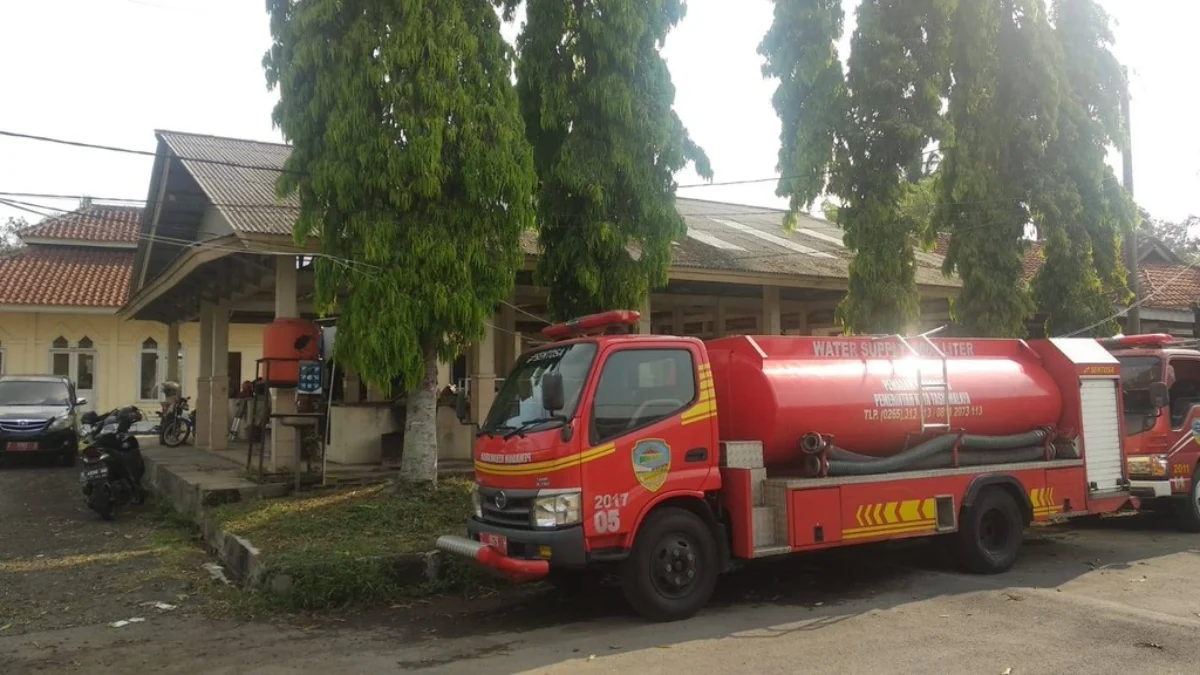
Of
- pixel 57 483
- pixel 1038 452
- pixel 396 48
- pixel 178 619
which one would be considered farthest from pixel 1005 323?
pixel 57 483

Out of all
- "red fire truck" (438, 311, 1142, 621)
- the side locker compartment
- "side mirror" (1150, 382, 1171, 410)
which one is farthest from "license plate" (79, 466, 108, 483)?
"side mirror" (1150, 382, 1171, 410)

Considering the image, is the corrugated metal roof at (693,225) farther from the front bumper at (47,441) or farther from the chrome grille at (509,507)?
the front bumper at (47,441)

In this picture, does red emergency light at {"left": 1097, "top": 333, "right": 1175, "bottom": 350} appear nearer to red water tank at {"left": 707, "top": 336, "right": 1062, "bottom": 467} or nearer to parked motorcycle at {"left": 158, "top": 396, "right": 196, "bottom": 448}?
red water tank at {"left": 707, "top": 336, "right": 1062, "bottom": 467}

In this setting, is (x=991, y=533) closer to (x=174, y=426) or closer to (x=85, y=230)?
(x=174, y=426)

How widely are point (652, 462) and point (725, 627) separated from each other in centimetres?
132

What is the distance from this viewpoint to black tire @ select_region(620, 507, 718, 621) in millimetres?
6492

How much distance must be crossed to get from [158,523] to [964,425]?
9843 mm

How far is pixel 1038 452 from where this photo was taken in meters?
8.86

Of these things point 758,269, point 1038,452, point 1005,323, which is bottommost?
point 1038,452

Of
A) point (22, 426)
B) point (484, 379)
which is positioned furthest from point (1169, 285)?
point (22, 426)

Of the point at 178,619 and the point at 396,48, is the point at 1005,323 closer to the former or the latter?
the point at 396,48

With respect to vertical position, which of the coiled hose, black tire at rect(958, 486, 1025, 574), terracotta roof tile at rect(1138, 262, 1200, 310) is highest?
terracotta roof tile at rect(1138, 262, 1200, 310)

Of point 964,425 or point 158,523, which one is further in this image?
point 158,523

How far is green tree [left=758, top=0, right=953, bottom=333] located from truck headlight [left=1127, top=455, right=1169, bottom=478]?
3.75 meters
